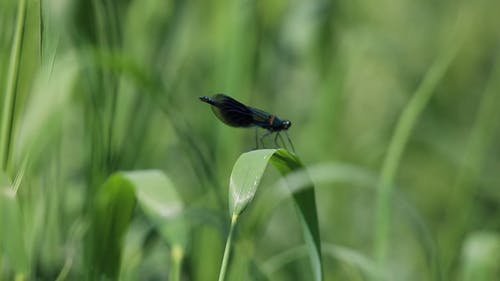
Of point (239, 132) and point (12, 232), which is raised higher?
point (239, 132)

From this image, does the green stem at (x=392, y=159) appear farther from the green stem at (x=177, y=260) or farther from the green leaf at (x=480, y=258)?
the green stem at (x=177, y=260)

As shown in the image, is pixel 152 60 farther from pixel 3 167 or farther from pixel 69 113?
pixel 3 167

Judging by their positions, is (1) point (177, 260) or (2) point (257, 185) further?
(1) point (177, 260)

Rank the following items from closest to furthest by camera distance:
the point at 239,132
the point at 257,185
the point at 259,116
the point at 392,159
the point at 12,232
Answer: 1. the point at 257,185
2. the point at 12,232
3. the point at 259,116
4. the point at 392,159
5. the point at 239,132

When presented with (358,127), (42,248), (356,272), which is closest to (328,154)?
(356,272)

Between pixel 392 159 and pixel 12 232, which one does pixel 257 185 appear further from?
pixel 392 159

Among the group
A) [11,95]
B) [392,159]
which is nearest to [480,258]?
[392,159]
